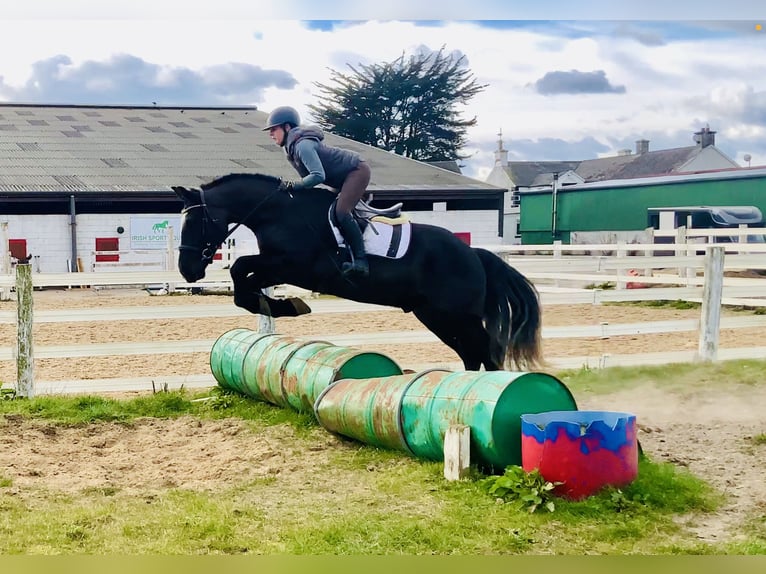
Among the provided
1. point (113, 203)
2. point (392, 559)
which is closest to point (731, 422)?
point (392, 559)

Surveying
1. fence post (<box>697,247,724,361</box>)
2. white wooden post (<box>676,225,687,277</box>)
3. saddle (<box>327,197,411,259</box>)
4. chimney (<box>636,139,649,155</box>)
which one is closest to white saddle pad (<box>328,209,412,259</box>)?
saddle (<box>327,197,411,259</box>)

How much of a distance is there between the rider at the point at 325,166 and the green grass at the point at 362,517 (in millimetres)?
1234

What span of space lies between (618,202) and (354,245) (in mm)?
1544

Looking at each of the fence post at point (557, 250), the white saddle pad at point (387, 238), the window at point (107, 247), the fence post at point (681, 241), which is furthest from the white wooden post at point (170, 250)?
the fence post at point (681, 241)

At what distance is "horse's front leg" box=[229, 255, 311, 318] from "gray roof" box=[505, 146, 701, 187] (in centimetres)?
142

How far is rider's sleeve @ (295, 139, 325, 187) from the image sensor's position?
15.1 feet

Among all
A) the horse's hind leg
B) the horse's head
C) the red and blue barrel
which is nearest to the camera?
the red and blue barrel

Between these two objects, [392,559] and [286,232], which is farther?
[286,232]

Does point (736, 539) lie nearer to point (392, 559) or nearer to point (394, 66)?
point (392, 559)

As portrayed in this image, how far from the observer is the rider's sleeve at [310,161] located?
4.60 meters

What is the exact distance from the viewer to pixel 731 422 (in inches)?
199

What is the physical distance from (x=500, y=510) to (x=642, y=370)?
9.49ft

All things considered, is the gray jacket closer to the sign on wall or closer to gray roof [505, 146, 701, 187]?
the sign on wall

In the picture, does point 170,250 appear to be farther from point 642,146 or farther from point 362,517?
point 642,146
